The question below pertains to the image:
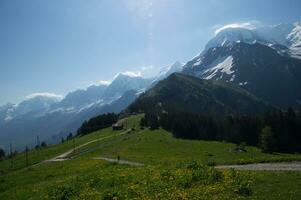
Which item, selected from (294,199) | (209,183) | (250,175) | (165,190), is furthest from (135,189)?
(294,199)

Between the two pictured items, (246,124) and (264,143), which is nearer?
(264,143)

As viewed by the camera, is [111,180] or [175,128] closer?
[111,180]

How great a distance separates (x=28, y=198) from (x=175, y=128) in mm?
135166

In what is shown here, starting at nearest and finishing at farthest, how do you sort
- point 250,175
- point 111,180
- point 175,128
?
point 250,175, point 111,180, point 175,128

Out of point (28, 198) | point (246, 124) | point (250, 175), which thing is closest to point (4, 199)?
point (28, 198)

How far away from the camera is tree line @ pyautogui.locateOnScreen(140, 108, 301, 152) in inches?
5148

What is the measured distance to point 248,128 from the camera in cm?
15375

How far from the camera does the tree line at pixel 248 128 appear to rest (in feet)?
429

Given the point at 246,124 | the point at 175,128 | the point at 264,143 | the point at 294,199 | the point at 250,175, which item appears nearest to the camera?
the point at 294,199

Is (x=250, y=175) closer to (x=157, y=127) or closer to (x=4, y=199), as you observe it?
(x=4, y=199)

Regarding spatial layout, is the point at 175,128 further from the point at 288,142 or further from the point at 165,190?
the point at 165,190

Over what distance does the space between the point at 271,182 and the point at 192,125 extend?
142 m

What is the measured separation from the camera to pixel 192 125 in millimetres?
170000

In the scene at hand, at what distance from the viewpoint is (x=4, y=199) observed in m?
39.5
